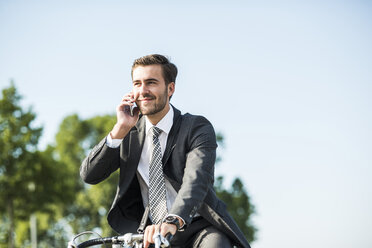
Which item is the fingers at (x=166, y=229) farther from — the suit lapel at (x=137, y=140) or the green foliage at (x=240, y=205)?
the green foliage at (x=240, y=205)

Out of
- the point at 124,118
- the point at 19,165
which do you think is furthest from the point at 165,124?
the point at 19,165

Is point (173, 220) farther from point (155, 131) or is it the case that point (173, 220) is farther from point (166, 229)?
point (155, 131)

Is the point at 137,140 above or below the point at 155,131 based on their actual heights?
below

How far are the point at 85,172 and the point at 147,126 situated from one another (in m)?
0.72

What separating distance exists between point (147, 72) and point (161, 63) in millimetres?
178

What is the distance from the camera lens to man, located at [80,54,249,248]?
3904 mm

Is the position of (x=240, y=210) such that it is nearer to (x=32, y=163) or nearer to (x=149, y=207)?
(x=32, y=163)

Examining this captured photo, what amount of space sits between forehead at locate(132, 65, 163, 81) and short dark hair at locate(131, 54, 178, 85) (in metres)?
0.04

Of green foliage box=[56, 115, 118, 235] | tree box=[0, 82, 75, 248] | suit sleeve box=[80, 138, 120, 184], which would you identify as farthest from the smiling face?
green foliage box=[56, 115, 118, 235]

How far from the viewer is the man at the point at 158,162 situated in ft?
12.8

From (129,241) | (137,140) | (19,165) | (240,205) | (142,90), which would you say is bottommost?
(240,205)

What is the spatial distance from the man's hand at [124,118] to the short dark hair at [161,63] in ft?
1.07

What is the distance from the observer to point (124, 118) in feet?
13.5

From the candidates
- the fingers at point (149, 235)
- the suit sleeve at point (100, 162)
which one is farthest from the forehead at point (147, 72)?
the fingers at point (149, 235)
